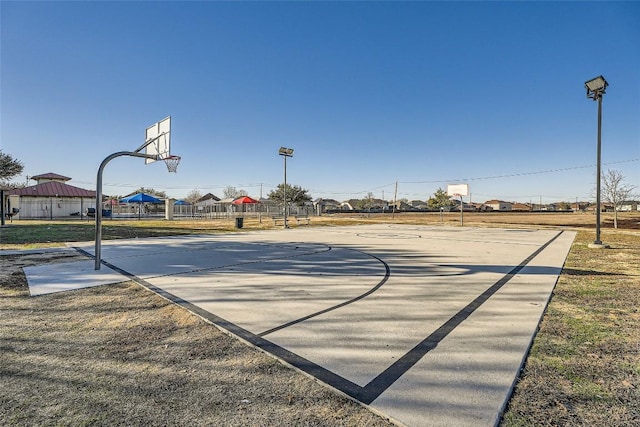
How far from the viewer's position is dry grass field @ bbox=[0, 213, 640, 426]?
73.1 inches

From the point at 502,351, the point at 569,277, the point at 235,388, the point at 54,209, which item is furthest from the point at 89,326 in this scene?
the point at 54,209

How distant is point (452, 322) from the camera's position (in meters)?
3.44

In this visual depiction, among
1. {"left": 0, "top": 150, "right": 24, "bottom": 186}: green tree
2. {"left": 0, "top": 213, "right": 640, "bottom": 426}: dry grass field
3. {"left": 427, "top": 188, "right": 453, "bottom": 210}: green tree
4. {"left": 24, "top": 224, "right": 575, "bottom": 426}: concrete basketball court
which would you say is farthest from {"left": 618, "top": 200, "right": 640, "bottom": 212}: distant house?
{"left": 0, "top": 150, "right": 24, "bottom": 186}: green tree

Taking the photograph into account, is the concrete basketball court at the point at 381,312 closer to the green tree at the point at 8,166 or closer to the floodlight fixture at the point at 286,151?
the floodlight fixture at the point at 286,151

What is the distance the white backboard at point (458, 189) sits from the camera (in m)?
32.2

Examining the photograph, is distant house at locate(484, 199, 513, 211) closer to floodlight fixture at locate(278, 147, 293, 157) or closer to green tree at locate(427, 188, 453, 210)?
green tree at locate(427, 188, 453, 210)

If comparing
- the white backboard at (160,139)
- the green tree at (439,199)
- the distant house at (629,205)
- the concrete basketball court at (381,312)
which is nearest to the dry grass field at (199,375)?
the concrete basketball court at (381,312)

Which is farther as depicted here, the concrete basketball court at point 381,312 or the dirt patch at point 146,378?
the concrete basketball court at point 381,312

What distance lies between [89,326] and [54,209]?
36.5 metres

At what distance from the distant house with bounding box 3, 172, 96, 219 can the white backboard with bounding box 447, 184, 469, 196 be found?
34946 mm

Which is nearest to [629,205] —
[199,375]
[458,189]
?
[458,189]

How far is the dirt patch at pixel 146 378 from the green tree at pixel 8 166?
3267 centimetres

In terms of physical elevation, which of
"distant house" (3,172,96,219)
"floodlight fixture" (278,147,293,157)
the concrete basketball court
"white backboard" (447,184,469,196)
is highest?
"floodlight fixture" (278,147,293,157)

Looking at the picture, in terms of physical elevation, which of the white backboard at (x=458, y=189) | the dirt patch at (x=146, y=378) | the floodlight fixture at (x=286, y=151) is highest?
the floodlight fixture at (x=286, y=151)
